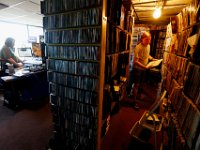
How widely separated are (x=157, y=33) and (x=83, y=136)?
14.2 ft

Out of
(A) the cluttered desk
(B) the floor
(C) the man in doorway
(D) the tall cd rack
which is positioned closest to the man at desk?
(A) the cluttered desk

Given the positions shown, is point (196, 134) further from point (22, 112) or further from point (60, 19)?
point (22, 112)

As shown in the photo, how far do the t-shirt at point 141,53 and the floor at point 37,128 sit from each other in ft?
3.52

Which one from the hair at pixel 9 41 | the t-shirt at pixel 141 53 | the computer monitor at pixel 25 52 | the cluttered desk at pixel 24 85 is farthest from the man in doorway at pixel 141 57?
the computer monitor at pixel 25 52

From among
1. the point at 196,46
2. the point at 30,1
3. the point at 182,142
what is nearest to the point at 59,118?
the point at 182,142

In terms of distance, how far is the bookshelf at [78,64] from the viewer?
3.97 ft

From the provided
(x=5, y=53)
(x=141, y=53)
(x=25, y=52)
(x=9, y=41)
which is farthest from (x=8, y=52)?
(x=141, y=53)

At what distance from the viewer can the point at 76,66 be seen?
1.34 metres

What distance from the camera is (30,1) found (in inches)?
107

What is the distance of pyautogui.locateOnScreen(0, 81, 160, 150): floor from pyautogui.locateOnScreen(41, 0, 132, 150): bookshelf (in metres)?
0.35

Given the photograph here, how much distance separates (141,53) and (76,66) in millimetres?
1950

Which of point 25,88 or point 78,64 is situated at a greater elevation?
point 78,64

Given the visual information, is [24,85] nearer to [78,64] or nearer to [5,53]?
[5,53]

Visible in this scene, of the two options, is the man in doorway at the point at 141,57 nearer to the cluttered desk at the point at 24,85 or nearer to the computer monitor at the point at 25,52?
the cluttered desk at the point at 24,85
